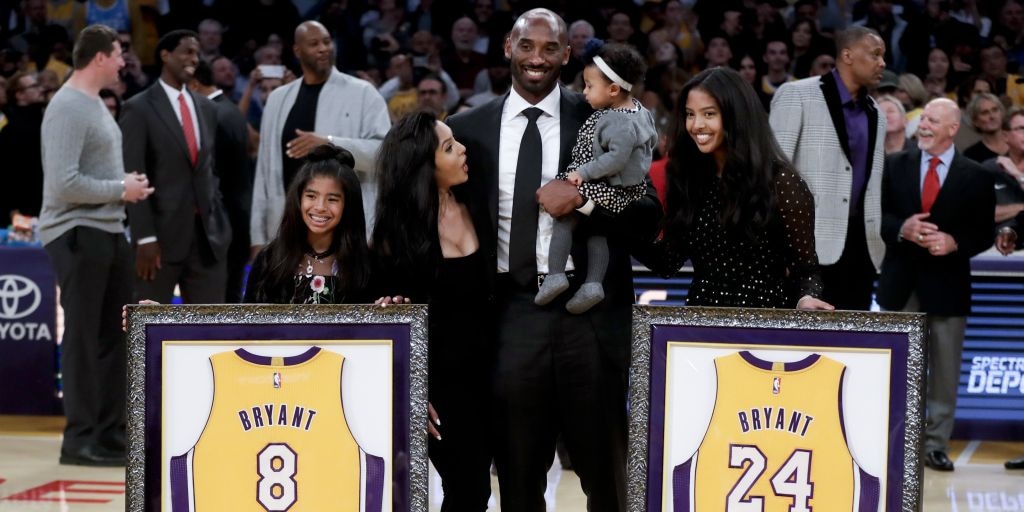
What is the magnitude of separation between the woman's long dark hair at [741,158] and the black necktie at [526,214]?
458 millimetres

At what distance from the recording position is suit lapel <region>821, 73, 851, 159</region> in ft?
19.0

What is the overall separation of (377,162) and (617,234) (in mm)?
783

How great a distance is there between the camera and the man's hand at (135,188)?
6.54 metres

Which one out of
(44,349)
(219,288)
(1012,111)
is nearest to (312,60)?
(219,288)

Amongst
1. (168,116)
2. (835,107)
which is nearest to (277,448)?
(835,107)

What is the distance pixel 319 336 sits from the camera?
3.84 metres

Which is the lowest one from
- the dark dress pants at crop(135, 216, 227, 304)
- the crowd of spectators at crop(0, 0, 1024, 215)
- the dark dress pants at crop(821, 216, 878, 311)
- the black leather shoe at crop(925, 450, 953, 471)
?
the black leather shoe at crop(925, 450, 953, 471)

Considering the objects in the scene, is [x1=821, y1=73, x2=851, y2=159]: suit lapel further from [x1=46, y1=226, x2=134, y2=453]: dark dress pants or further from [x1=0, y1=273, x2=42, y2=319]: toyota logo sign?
[x1=0, y1=273, x2=42, y2=319]: toyota logo sign

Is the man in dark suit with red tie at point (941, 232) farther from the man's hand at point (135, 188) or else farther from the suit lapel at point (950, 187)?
the man's hand at point (135, 188)

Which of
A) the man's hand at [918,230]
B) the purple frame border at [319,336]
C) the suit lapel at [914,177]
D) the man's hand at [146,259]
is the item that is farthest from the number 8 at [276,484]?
the suit lapel at [914,177]

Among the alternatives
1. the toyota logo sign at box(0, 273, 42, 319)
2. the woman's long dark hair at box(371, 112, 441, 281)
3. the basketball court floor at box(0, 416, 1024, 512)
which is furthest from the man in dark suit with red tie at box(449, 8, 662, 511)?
the toyota logo sign at box(0, 273, 42, 319)

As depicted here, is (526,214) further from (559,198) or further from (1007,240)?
(1007,240)

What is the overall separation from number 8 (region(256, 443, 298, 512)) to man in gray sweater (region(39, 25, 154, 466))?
3078 mm

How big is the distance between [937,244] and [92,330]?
429cm
